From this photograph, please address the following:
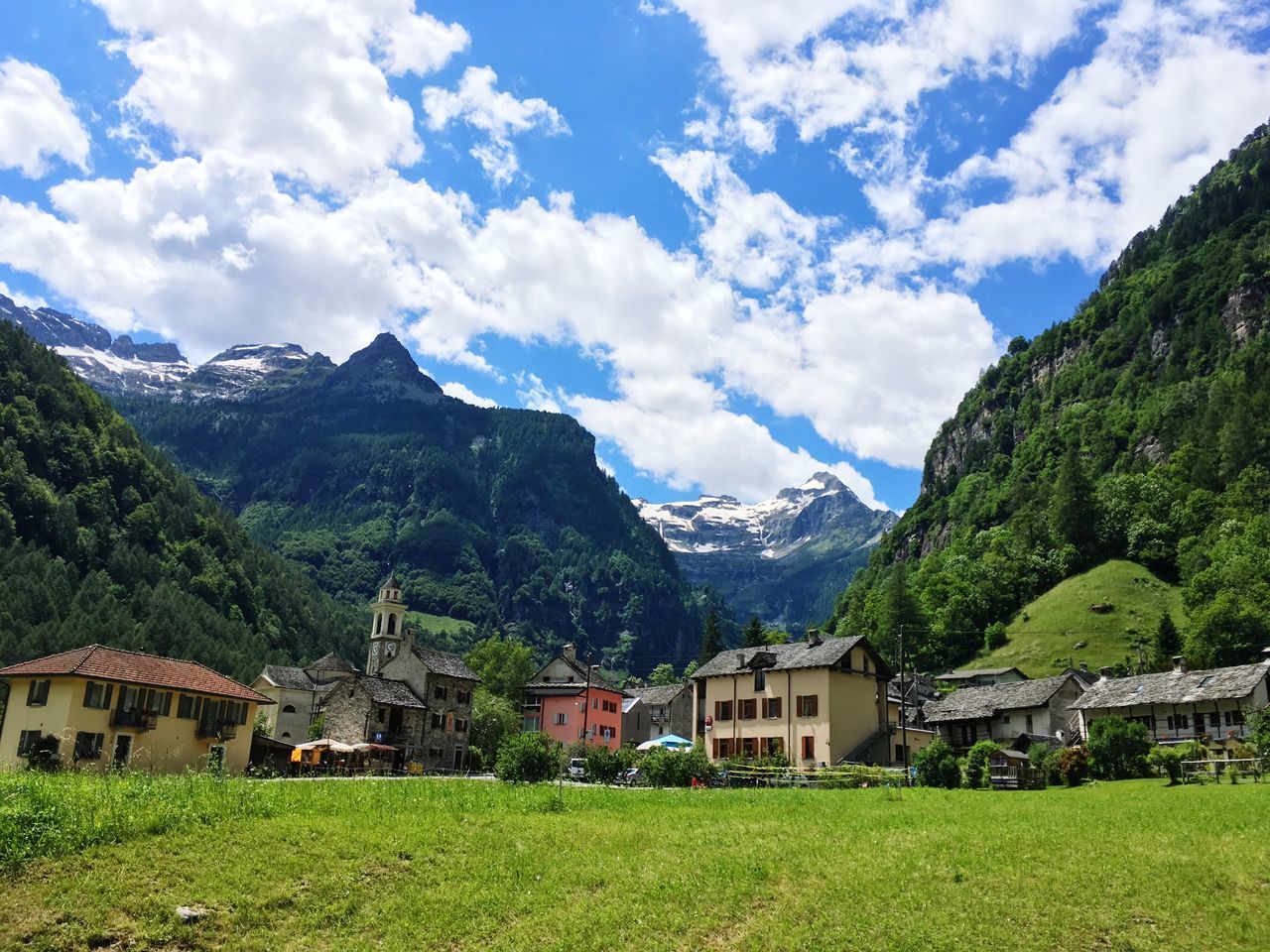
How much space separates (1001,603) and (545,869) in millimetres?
135880

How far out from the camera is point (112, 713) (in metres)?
48.6

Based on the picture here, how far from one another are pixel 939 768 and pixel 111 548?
15484cm

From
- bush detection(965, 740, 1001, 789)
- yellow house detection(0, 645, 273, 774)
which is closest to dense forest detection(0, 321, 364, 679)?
yellow house detection(0, 645, 273, 774)

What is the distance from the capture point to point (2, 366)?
168875 millimetres

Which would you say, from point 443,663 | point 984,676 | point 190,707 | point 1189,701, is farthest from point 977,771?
point 984,676

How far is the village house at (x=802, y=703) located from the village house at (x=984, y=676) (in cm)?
4893

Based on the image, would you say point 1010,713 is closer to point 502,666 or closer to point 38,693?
point 502,666

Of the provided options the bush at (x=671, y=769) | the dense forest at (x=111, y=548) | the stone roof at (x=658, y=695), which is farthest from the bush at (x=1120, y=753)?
the dense forest at (x=111, y=548)

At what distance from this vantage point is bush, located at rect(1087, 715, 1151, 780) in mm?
47344

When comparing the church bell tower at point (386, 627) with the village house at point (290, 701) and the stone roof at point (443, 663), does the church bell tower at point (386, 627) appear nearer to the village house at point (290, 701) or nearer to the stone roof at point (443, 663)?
the village house at point (290, 701)

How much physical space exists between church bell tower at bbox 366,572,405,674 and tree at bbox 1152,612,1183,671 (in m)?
81.0

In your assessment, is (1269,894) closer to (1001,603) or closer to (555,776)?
(555,776)

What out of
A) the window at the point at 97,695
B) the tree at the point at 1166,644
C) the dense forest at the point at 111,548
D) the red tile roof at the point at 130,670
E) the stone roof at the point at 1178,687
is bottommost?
the window at the point at 97,695

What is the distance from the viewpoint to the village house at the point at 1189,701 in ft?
228
